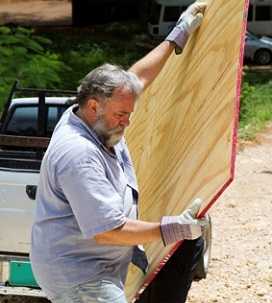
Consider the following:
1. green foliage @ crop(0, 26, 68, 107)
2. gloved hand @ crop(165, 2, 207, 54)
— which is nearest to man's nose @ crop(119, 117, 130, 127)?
gloved hand @ crop(165, 2, 207, 54)

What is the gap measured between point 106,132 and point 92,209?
1.08ft

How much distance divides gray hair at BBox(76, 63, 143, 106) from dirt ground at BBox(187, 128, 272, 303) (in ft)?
12.1

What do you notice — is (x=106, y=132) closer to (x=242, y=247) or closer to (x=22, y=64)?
(x=242, y=247)

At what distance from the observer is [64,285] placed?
330 cm

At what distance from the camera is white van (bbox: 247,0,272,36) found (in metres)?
34.4

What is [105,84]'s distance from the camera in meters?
3.17

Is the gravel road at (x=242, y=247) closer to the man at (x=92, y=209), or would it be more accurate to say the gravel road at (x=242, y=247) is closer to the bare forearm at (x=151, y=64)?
the bare forearm at (x=151, y=64)

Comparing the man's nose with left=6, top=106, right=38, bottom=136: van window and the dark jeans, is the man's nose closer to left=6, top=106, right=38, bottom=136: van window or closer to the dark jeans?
the dark jeans

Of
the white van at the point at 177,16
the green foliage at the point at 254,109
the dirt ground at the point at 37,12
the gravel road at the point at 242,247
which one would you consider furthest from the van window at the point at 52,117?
the white van at the point at 177,16

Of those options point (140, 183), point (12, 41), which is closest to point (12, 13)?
point (12, 41)

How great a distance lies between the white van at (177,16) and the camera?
34438 millimetres

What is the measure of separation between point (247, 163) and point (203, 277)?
6024 millimetres

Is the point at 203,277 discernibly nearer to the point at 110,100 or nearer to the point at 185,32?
the point at 185,32

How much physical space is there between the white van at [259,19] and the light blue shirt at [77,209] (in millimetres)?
31832
